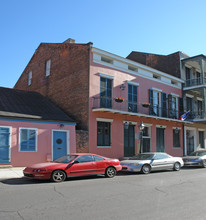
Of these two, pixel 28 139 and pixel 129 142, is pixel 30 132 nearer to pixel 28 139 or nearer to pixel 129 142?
pixel 28 139

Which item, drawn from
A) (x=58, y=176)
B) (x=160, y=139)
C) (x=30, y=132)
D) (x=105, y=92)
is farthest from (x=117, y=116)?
(x=58, y=176)

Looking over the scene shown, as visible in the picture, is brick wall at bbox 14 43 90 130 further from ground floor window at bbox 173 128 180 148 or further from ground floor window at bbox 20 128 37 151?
ground floor window at bbox 173 128 180 148

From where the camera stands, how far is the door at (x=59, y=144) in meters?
16.4

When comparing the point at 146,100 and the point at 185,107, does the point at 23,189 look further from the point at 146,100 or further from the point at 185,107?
the point at 185,107

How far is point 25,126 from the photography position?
596 inches

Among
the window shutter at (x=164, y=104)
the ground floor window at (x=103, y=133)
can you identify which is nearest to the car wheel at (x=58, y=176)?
the ground floor window at (x=103, y=133)

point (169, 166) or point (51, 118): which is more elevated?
point (51, 118)

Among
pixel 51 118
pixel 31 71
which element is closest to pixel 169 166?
pixel 51 118

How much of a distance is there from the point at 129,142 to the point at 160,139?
4.13 meters

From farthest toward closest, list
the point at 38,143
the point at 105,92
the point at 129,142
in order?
the point at 129,142, the point at 105,92, the point at 38,143

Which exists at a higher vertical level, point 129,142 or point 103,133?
point 103,133

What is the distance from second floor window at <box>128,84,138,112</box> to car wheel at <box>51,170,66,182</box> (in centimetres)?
1036

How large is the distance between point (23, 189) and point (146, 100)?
14871 mm

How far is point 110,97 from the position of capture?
18672 millimetres
